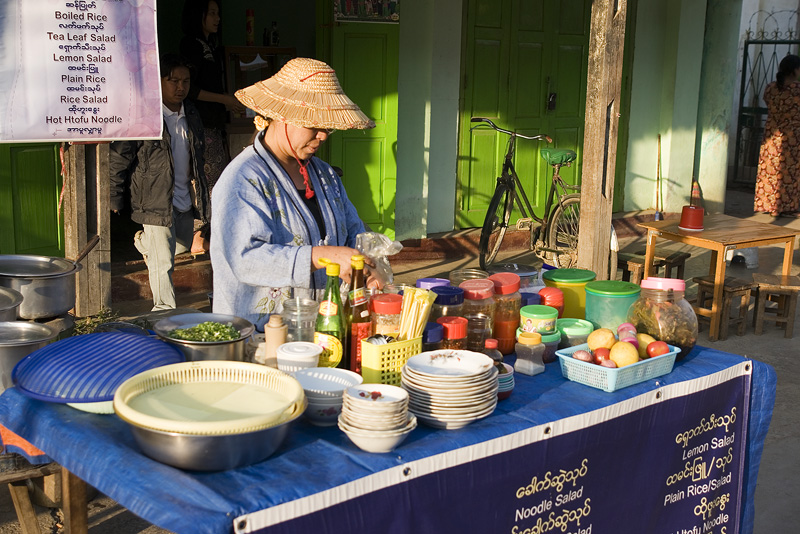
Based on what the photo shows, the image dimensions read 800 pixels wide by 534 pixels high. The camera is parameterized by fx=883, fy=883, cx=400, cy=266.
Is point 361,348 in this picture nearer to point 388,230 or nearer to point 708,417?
point 708,417

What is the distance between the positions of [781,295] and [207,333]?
17.8ft

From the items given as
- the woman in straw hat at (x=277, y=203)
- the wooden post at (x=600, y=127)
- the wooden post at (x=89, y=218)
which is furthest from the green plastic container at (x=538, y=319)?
the wooden post at (x=89, y=218)

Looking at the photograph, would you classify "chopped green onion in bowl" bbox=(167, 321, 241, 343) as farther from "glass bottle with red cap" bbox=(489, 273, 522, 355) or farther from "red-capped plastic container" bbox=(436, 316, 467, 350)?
"glass bottle with red cap" bbox=(489, 273, 522, 355)

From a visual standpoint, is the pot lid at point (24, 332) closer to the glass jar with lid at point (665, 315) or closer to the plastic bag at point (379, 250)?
the plastic bag at point (379, 250)

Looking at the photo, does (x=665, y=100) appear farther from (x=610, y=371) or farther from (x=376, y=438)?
(x=376, y=438)

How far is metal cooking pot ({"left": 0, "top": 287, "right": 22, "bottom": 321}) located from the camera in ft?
11.3

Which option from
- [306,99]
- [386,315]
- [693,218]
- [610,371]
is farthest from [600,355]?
[693,218]

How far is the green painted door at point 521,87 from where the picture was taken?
8.88 meters

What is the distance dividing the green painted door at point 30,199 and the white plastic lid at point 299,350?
4.30m

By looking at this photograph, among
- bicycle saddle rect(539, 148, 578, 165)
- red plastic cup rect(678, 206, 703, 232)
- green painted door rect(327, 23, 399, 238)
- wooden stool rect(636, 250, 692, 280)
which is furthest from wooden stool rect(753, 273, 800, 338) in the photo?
green painted door rect(327, 23, 399, 238)

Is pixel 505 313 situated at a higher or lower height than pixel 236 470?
higher

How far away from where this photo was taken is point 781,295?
22.4ft

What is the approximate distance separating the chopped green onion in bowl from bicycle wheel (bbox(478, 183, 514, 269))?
5.39 metres

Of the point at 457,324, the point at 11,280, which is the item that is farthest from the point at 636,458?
the point at 11,280
